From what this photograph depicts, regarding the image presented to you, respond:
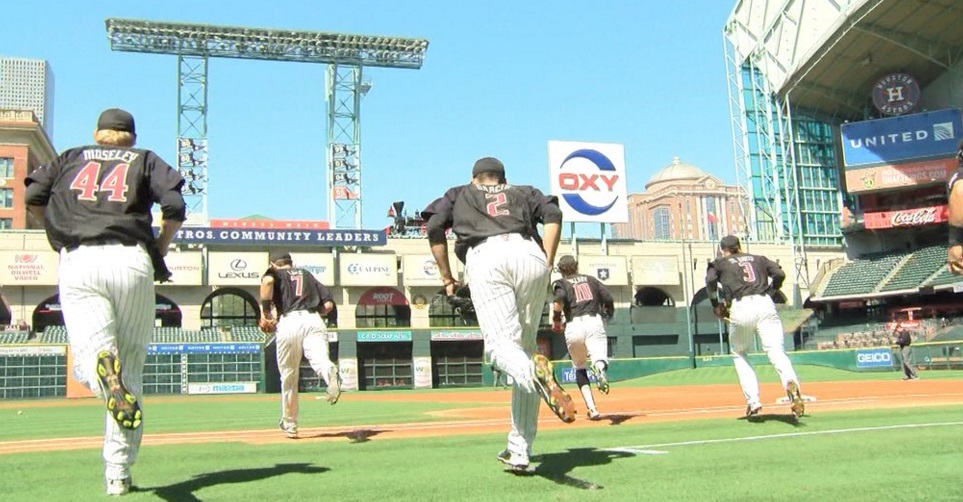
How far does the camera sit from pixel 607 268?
52.1m

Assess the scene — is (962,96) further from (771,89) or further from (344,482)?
(344,482)

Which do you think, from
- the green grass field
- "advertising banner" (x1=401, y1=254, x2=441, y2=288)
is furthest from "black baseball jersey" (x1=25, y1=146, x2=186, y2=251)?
"advertising banner" (x1=401, y1=254, x2=441, y2=288)

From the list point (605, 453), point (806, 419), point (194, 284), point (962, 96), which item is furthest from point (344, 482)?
point (962, 96)

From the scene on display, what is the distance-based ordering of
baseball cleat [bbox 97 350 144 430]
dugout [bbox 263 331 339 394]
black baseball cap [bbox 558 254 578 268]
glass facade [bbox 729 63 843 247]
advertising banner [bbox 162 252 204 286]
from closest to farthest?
1. baseball cleat [bbox 97 350 144 430]
2. black baseball cap [bbox 558 254 578 268]
3. dugout [bbox 263 331 339 394]
4. advertising banner [bbox 162 252 204 286]
5. glass facade [bbox 729 63 843 247]

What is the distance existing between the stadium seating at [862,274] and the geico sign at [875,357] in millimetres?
18635

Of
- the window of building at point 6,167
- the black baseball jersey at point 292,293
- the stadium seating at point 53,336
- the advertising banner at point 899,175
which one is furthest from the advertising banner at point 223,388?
the window of building at point 6,167

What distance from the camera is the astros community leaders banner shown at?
46250mm

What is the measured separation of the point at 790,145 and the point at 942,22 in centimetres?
1266

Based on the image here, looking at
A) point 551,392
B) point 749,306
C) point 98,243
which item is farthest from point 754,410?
point 98,243

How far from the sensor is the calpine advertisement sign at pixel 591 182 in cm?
4794

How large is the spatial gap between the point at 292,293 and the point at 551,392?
462 centimetres

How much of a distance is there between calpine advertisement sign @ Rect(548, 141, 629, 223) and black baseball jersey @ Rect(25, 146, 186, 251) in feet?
141

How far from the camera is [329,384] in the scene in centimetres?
849

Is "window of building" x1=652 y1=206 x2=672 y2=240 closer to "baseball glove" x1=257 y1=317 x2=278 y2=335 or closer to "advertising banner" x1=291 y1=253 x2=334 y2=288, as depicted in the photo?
"advertising banner" x1=291 y1=253 x2=334 y2=288
